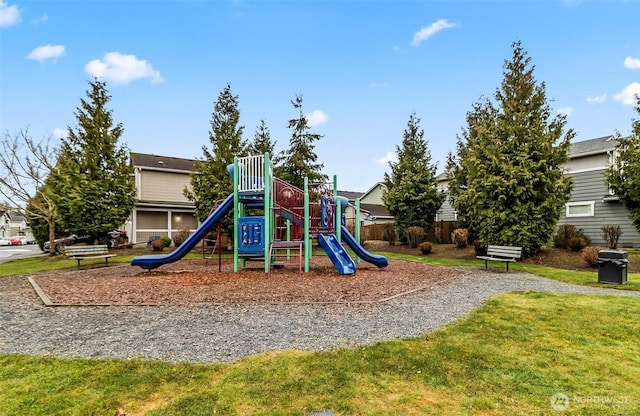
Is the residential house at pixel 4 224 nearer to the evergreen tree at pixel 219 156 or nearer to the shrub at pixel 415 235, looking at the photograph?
the evergreen tree at pixel 219 156

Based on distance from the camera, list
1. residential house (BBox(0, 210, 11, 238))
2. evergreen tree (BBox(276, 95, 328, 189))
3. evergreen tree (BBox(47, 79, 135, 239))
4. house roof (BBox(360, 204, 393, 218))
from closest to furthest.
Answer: evergreen tree (BBox(47, 79, 135, 239)) → evergreen tree (BBox(276, 95, 328, 189)) → house roof (BBox(360, 204, 393, 218)) → residential house (BBox(0, 210, 11, 238))

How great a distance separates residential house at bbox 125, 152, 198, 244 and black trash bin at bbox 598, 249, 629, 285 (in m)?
23.8

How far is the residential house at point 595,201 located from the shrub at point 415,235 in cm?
816

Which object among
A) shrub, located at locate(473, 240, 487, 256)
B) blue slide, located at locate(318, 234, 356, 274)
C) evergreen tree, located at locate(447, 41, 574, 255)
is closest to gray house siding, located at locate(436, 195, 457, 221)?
shrub, located at locate(473, 240, 487, 256)

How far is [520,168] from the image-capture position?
46.5 feet

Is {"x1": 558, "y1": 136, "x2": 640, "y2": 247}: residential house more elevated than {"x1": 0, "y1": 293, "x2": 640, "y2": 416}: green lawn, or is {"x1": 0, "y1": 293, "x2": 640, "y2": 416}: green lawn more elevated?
A: {"x1": 558, "y1": 136, "x2": 640, "y2": 247}: residential house

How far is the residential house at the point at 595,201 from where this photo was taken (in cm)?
1780

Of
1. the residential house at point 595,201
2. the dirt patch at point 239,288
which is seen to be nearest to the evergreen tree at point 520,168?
the residential house at point 595,201

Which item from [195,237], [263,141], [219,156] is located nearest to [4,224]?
[263,141]

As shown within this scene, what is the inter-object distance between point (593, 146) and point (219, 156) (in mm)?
23853

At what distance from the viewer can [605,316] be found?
5.82m

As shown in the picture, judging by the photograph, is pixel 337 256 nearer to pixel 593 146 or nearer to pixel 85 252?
pixel 85 252

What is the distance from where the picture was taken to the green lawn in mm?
2977

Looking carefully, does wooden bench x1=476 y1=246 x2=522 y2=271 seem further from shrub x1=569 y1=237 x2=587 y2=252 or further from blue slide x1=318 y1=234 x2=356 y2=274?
blue slide x1=318 y1=234 x2=356 y2=274
